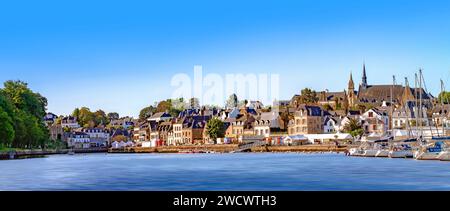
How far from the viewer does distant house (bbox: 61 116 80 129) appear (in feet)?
391

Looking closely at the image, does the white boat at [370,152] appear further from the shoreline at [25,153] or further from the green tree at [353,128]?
the shoreline at [25,153]

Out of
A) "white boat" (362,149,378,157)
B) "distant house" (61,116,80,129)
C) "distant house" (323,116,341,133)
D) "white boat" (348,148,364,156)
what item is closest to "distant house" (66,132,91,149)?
"distant house" (61,116,80,129)

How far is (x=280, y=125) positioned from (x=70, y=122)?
47.6 meters

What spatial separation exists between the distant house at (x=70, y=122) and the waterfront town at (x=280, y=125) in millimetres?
17

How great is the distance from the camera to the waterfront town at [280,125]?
7256 cm

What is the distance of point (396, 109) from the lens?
8475 centimetres

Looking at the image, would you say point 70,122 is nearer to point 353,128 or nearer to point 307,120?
point 307,120

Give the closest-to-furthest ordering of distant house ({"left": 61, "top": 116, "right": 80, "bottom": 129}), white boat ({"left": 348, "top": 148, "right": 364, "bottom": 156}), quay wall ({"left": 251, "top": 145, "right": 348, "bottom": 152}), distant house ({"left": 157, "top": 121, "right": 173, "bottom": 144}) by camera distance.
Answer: white boat ({"left": 348, "top": 148, "right": 364, "bottom": 156})
quay wall ({"left": 251, "top": 145, "right": 348, "bottom": 152})
distant house ({"left": 157, "top": 121, "right": 173, "bottom": 144})
distant house ({"left": 61, "top": 116, "right": 80, "bottom": 129})

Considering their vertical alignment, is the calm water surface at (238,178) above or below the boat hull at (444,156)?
below

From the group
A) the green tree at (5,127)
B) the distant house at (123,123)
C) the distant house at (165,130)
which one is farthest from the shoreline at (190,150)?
the distant house at (123,123)

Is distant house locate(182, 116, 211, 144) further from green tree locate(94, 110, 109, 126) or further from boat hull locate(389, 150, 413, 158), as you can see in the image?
boat hull locate(389, 150, 413, 158)

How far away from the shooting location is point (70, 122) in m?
121
